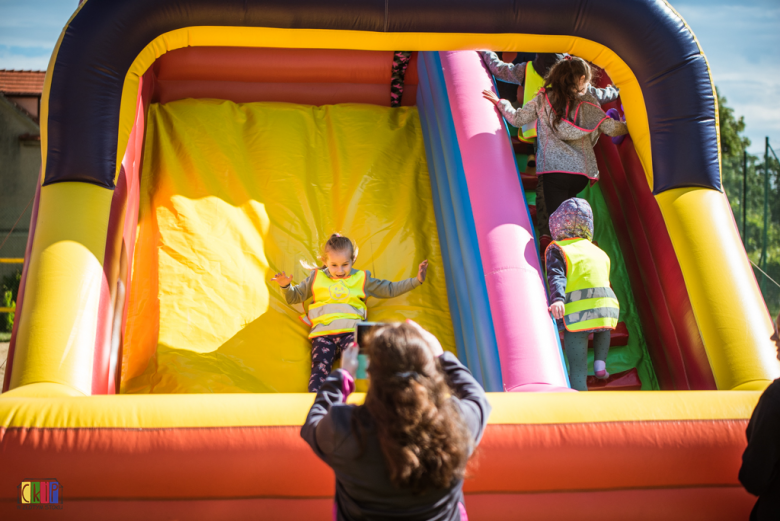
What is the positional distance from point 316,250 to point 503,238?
1136 mm

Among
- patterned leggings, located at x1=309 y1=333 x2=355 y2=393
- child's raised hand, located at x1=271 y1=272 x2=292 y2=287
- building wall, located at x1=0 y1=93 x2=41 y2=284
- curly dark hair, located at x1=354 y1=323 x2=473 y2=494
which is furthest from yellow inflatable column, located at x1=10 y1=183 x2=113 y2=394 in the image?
building wall, located at x1=0 y1=93 x2=41 y2=284

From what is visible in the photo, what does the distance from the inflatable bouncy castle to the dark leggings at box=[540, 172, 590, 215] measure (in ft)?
0.96

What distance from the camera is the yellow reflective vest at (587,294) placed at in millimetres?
2590

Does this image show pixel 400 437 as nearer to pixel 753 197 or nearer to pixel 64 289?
pixel 64 289

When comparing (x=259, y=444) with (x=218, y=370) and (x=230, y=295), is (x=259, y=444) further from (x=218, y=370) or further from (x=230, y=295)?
(x=230, y=295)

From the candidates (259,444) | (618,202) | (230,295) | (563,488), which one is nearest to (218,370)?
(230,295)

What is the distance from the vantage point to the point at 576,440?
1.85 metres

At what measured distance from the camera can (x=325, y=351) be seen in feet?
9.09

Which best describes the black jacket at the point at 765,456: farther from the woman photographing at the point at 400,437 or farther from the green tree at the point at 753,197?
the green tree at the point at 753,197

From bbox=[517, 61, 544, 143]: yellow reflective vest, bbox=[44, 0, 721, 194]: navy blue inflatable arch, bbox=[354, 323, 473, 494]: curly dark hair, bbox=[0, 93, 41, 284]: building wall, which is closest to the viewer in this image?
bbox=[354, 323, 473, 494]: curly dark hair

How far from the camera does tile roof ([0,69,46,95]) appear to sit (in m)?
11.2

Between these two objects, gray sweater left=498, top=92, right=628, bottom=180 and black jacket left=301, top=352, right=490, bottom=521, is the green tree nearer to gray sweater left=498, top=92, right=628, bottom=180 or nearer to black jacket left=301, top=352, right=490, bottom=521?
gray sweater left=498, top=92, right=628, bottom=180

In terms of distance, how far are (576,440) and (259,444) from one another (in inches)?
38.3

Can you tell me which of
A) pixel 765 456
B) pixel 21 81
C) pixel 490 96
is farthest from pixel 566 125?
pixel 21 81
